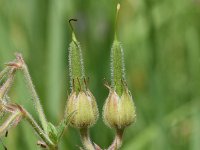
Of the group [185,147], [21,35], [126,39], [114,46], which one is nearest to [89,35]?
[126,39]

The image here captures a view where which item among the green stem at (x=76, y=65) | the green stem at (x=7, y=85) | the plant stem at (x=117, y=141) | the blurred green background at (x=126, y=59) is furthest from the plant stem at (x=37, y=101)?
the blurred green background at (x=126, y=59)

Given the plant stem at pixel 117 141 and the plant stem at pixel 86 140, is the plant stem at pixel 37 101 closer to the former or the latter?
the plant stem at pixel 86 140

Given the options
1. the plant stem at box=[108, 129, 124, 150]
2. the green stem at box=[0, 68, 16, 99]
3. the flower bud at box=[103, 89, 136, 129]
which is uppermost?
the green stem at box=[0, 68, 16, 99]

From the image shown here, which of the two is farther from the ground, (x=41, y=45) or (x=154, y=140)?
(x=41, y=45)

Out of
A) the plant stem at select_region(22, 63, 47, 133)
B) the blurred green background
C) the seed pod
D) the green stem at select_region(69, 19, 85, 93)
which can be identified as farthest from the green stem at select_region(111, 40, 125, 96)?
the blurred green background

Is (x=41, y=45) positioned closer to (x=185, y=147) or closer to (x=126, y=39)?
(x=126, y=39)

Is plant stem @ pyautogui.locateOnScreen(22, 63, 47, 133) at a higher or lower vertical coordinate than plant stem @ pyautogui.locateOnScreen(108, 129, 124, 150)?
higher

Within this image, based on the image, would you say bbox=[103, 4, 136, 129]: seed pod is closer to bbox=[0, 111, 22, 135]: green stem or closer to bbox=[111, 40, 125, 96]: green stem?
bbox=[111, 40, 125, 96]: green stem
